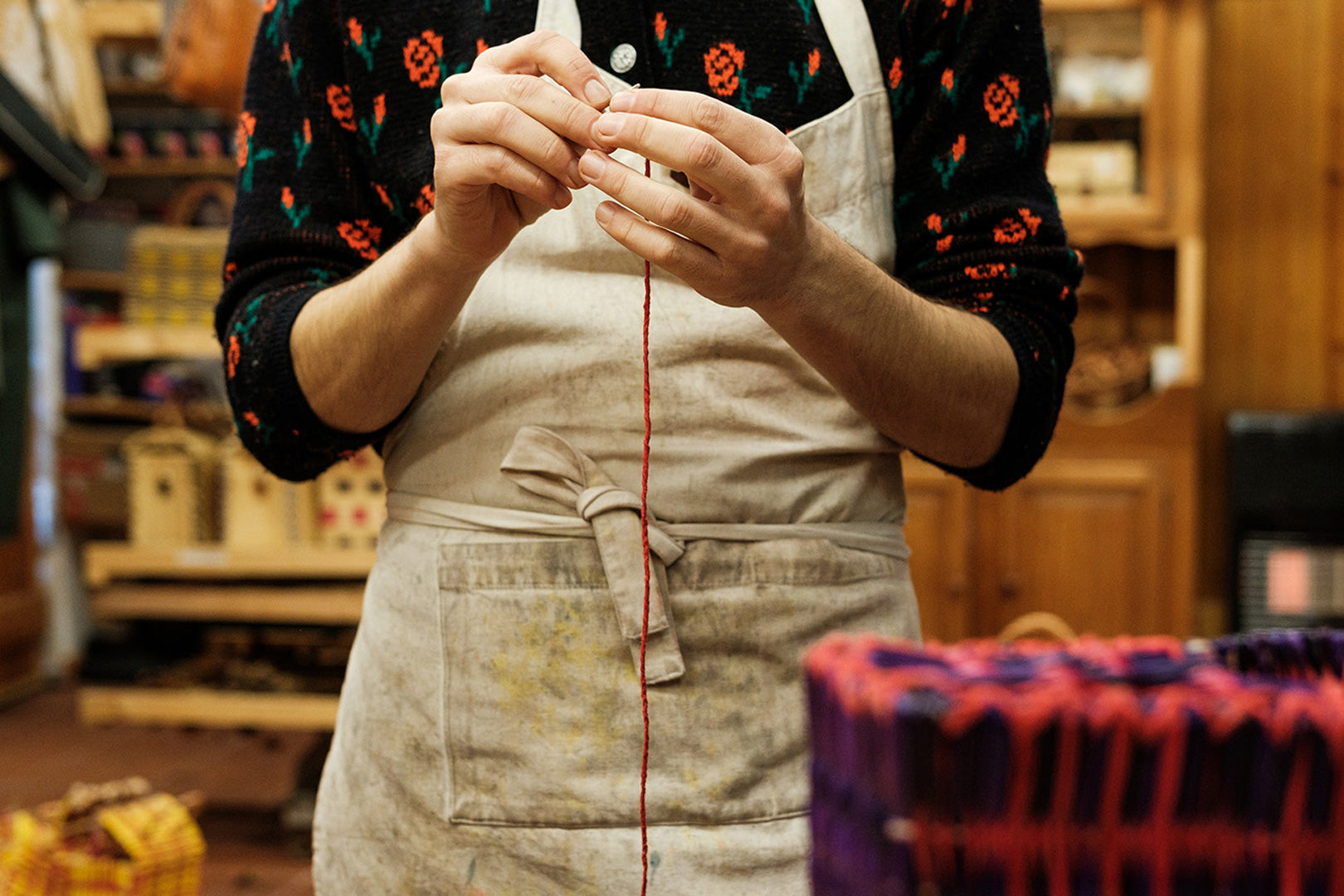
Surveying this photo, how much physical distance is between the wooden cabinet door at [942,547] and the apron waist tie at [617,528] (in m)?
2.43

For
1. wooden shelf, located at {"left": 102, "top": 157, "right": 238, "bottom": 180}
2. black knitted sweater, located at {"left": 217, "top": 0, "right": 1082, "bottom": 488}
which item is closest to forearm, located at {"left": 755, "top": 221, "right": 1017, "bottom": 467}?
black knitted sweater, located at {"left": 217, "top": 0, "right": 1082, "bottom": 488}

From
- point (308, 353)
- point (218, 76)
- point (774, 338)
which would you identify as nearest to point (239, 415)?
point (308, 353)

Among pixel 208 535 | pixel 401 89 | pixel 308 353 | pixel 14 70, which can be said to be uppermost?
pixel 14 70

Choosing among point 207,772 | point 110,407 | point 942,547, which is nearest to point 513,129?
point 942,547

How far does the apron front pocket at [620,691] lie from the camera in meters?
0.76

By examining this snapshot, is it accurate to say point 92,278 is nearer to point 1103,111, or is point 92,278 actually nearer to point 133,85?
point 133,85

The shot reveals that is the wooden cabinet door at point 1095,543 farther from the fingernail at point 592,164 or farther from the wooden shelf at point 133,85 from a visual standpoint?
the wooden shelf at point 133,85

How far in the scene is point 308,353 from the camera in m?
0.77

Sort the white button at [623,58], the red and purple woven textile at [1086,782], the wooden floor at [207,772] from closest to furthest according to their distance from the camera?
the red and purple woven textile at [1086,782]
the white button at [623,58]
the wooden floor at [207,772]

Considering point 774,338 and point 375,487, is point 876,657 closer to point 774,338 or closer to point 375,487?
point 774,338

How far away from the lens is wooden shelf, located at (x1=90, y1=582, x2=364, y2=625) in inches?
102

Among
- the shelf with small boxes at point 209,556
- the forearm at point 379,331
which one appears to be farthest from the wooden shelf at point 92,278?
the forearm at point 379,331

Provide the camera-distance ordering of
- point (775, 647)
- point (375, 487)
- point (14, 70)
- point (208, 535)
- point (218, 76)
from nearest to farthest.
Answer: point (775, 647) < point (218, 76) < point (375, 487) < point (208, 535) < point (14, 70)

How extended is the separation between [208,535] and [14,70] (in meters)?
1.73
